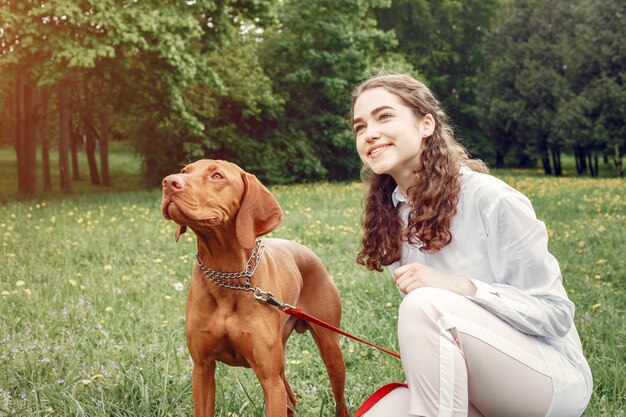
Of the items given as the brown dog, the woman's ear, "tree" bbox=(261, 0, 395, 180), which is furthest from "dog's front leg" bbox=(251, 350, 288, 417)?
"tree" bbox=(261, 0, 395, 180)

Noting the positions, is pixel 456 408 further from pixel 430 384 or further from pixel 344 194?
pixel 344 194

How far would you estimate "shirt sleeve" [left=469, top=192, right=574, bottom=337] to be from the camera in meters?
2.41

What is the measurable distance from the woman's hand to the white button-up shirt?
0.04 metres

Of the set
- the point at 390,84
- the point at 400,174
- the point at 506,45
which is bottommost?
the point at 400,174

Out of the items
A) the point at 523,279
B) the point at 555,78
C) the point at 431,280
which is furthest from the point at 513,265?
the point at 555,78

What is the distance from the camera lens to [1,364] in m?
3.58

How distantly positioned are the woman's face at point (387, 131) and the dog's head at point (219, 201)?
52cm

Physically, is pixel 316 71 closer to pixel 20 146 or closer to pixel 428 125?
pixel 20 146

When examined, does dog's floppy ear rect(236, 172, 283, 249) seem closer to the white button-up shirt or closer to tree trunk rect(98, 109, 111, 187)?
the white button-up shirt

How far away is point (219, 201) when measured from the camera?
8.34ft

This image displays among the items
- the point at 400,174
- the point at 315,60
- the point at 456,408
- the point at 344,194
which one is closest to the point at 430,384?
the point at 456,408

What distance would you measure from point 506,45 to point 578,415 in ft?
94.9

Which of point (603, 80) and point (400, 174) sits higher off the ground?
point (603, 80)

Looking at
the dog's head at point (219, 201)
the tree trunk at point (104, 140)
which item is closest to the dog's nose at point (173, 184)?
the dog's head at point (219, 201)
